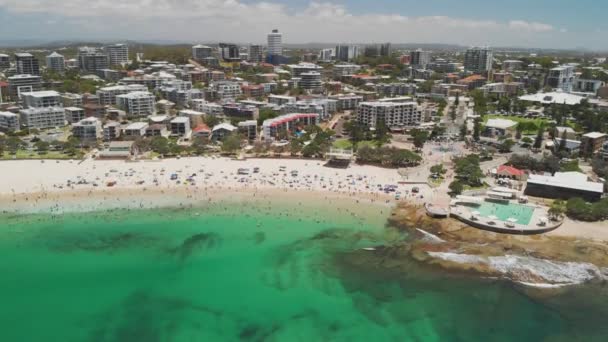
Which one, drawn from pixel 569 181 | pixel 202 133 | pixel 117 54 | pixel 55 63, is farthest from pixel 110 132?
pixel 117 54

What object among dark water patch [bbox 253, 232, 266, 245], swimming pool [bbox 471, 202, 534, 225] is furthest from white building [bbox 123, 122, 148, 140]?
swimming pool [bbox 471, 202, 534, 225]

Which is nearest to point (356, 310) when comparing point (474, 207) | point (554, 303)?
point (554, 303)

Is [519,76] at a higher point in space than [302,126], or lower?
higher

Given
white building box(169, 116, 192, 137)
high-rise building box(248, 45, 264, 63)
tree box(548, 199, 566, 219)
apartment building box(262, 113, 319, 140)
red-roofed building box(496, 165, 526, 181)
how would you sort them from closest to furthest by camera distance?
1. tree box(548, 199, 566, 219)
2. red-roofed building box(496, 165, 526, 181)
3. apartment building box(262, 113, 319, 140)
4. white building box(169, 116, 192, 137)
5. high-rise building box(248, 45, 264, 63)

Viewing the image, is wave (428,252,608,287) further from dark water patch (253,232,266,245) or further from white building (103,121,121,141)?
white building (103,121,121,141)

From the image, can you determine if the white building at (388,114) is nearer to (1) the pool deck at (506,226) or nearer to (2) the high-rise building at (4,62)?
(1) the pool deck at (506,226)

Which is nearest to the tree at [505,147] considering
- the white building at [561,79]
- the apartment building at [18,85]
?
the white building at [561,79]

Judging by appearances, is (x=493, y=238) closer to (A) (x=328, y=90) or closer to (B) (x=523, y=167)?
(B) (x=523, y=167)
